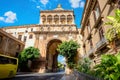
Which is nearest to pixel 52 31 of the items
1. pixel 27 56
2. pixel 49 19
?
pixel 49 19

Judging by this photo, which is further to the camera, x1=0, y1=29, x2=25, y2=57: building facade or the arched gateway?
the arched gateway

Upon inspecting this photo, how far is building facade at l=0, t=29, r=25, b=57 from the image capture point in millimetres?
25000

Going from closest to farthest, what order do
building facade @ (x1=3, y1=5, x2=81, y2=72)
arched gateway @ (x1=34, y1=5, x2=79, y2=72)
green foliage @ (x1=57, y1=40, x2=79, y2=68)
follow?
1. green foliage @ (x1=57, y1=40, x2=79, y2=68)
2. building facade @ (x1=3, y1=5, x2=81, y2=72)
3. arched gateway @ (x1=34, y1=5, x2=79, y2=72)

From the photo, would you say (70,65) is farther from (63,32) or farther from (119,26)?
(119,26)

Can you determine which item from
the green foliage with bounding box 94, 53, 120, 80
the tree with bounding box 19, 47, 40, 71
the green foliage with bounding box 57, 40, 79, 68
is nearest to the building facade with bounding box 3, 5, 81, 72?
the tree with bounding box 19, 47, 40, 71

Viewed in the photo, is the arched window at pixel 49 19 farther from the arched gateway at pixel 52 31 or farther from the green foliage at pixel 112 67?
the green foliage at pixel 112 67

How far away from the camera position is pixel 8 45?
27250 mm

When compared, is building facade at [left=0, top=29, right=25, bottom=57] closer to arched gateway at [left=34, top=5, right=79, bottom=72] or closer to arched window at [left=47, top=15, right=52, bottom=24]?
arched gateway at [left=34, top=5, right=79, bottom=72]

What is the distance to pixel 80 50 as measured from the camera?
1151 inches

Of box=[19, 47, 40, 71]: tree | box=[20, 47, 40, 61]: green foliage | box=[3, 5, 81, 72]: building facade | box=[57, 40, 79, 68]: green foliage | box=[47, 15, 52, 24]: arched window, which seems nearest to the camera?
box=[57, 40, 79, 68]: green foliage

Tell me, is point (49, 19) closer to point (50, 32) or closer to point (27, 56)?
point (50, 32)

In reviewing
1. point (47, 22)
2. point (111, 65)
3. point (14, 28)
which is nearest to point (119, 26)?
point (111, 65)

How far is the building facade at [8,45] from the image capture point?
25000 millimetres

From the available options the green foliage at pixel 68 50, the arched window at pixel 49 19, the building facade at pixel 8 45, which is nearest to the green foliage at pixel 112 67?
the green foliage at pixel 68 50
